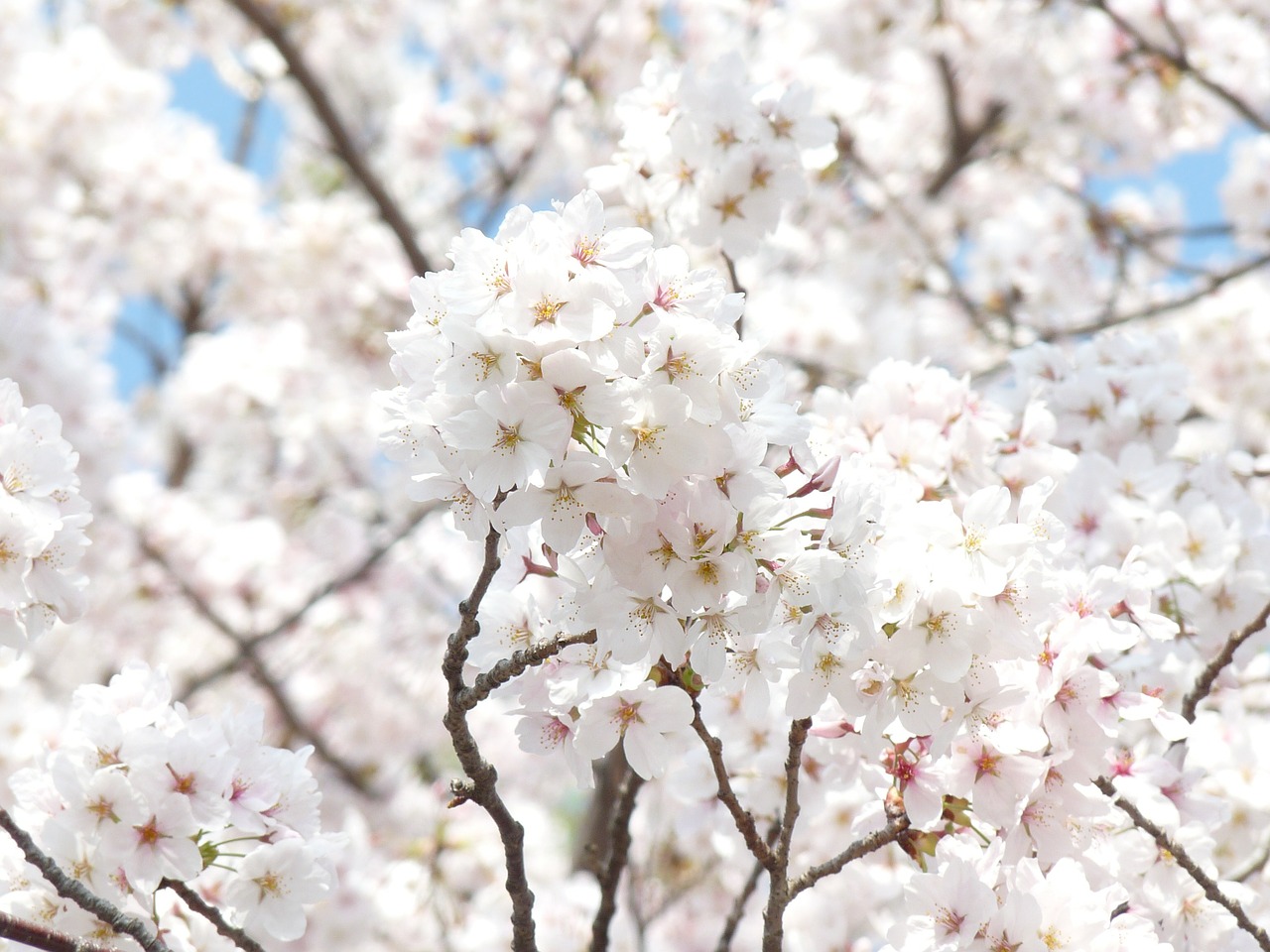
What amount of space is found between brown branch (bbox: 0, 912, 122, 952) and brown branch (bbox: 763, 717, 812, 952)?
863mm

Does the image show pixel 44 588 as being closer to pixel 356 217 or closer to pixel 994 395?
pixel 994 395

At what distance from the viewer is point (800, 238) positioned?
7539 mm

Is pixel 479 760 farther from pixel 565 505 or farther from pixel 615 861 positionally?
pixel 615 861

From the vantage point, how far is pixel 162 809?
5.29ft

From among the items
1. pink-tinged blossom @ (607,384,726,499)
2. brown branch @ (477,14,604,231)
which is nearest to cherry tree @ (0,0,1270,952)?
pink-tinged blossom @ (607,384,726,499)

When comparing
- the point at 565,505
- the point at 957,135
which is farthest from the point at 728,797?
the point at 957,135

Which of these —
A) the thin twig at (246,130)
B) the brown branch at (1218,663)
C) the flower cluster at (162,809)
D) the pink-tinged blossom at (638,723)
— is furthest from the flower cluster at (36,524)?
the thin twig at (246,130)

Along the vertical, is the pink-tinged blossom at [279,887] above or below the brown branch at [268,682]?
below

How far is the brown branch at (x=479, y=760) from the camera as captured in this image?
1.39 m

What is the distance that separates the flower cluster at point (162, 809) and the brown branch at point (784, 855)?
2.21 ft

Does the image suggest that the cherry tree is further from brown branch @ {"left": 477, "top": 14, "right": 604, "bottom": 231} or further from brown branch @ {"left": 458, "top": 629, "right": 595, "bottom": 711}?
brown branch @ {"left": 477, "top": 14, "right": 604, "bottom": 231}

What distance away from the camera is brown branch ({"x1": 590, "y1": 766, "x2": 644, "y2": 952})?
6.33 feet

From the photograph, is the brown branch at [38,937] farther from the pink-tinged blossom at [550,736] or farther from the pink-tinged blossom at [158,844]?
the pink-tinged blossom at [550,736]

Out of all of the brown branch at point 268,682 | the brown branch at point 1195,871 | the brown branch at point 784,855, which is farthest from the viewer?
the brown branch at point 268,682
